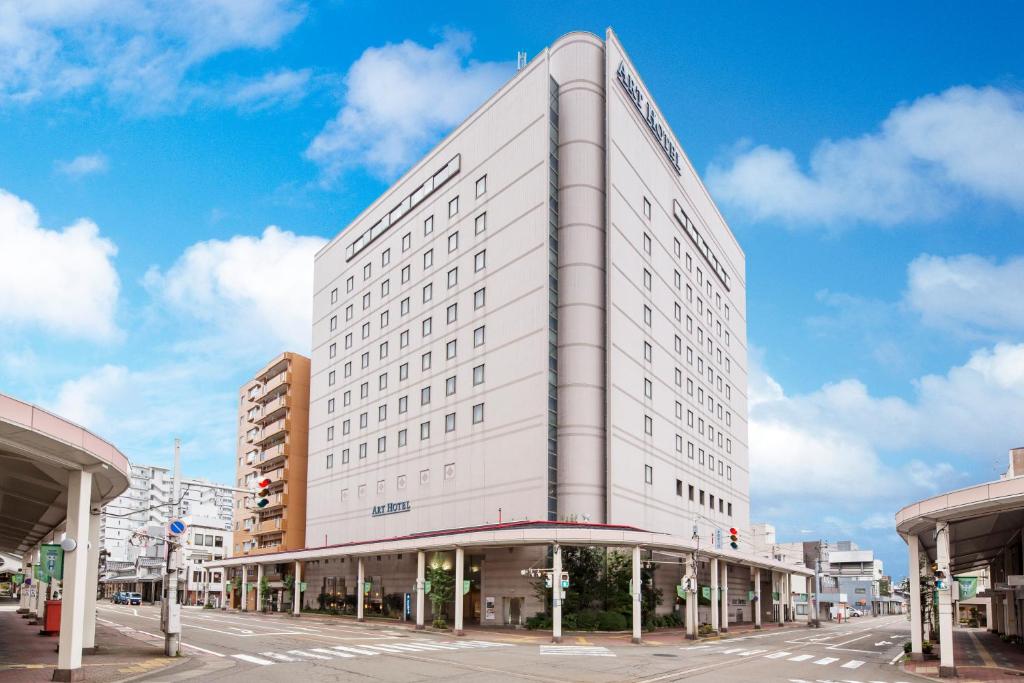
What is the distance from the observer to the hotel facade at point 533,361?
183ft

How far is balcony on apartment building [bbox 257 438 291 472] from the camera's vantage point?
89.8 metres

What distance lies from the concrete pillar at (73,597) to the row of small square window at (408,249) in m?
44.0

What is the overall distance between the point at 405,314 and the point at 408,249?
5.72 metres

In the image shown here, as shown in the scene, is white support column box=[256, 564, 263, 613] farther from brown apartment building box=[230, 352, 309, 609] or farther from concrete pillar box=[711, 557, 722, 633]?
concrete pillar box=[711, 557, 722, 633]

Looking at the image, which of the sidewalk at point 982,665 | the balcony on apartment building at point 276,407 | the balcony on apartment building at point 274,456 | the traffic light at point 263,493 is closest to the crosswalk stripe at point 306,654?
the traffic light at point 263,493

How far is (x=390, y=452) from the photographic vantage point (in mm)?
70562

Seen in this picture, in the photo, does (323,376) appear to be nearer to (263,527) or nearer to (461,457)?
(263,527)

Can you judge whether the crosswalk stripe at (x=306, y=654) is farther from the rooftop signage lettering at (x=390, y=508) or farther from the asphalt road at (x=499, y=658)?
the rooftop signage lettering at (x=390, y=508)

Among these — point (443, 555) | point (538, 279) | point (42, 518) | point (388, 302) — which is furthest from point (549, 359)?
point (42, 518)

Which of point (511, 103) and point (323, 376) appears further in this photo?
point (323, 376)

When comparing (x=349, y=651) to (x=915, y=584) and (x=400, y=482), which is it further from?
(x=400, y=482)

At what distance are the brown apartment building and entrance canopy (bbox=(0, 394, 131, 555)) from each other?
2051 inches

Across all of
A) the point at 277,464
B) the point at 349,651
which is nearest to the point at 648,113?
the point at 349,651

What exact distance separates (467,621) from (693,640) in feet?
59.9
